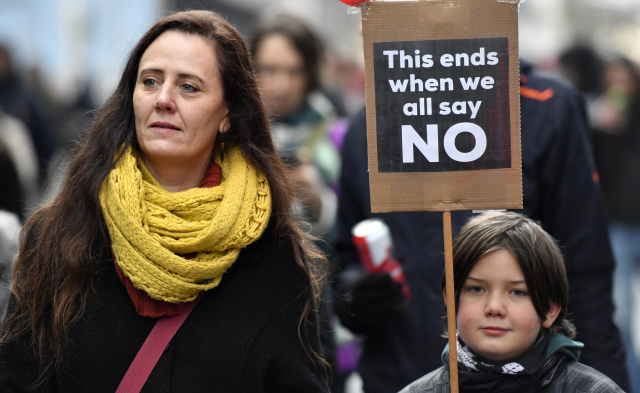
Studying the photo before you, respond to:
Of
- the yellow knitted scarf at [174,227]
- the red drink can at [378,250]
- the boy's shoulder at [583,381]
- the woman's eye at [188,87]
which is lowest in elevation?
the boy's shoulder at [583,381]

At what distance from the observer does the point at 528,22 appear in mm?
27453

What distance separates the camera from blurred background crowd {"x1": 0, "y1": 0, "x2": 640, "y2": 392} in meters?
5.71

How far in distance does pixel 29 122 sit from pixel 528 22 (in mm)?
19441

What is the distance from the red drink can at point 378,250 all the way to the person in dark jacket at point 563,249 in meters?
0.04

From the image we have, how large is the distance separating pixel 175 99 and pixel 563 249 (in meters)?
1.60

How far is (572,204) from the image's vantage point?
13.6 feet

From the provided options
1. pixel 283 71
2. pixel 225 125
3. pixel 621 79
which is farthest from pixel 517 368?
pixel 621 79

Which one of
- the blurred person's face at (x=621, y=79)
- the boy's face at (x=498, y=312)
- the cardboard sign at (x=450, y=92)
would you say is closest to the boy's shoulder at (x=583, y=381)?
the boy's face at (x=498, y=312)

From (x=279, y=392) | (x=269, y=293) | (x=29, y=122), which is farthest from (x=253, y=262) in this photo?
(x=29, y=122)

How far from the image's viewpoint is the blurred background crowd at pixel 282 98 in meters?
5.71

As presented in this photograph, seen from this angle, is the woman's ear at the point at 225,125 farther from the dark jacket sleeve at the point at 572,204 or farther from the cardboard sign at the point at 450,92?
the dark jacket sleeve at the point at 572,204

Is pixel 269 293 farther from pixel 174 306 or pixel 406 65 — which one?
pixel 406 65

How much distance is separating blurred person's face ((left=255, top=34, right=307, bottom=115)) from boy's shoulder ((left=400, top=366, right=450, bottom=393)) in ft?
8.81

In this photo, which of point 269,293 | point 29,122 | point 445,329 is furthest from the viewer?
point 29,122
